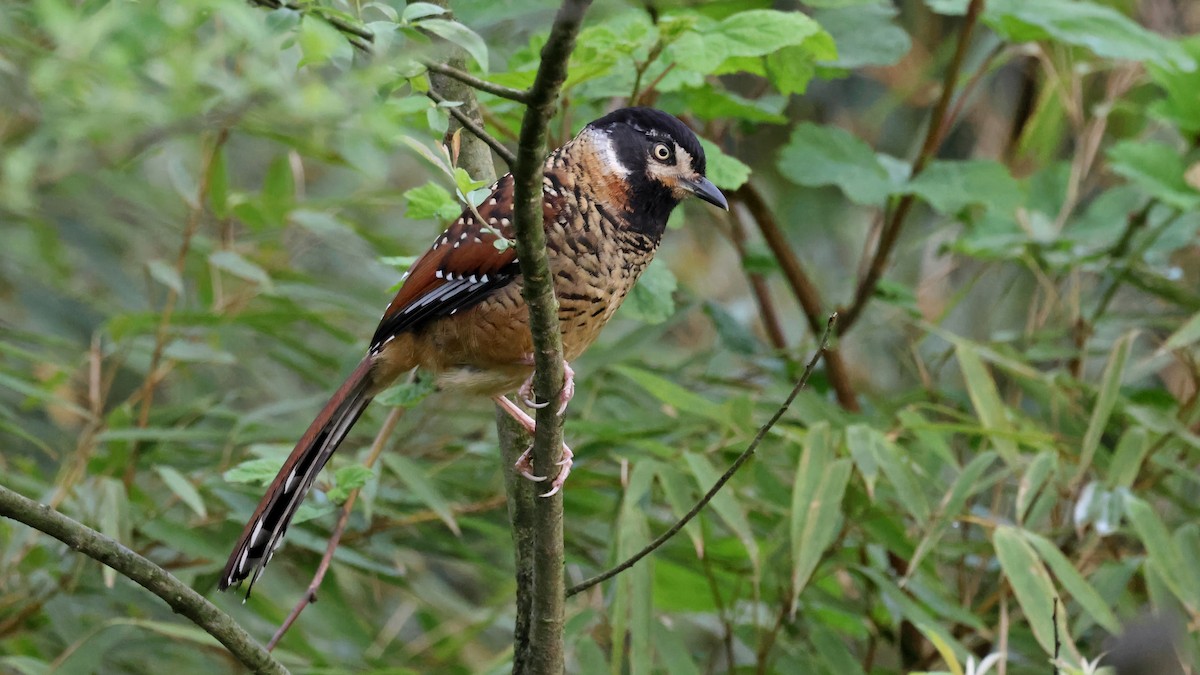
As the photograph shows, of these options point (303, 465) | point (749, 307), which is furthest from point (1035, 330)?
point (303, 465)

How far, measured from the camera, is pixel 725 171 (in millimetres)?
2600

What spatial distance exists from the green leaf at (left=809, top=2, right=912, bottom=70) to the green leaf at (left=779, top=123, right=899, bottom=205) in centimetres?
24

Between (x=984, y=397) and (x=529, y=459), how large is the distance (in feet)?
4.19

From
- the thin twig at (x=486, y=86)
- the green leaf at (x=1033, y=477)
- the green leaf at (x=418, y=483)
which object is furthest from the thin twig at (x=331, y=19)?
the green leaf at (x=1033, y=477)

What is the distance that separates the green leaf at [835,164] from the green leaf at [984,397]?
0.44 meters

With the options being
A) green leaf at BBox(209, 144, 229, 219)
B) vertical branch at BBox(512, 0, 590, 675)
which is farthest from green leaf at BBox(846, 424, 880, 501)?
green leaf at BBox(209, 144, 229, 219)

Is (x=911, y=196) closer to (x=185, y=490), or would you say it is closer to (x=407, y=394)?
(x=407, y=394)

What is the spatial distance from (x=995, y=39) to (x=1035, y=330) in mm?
869

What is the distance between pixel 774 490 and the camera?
3037 millimetres

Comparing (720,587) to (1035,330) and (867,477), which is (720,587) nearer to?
(867,477)

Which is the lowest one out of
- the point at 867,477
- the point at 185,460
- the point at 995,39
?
the point at 185,460

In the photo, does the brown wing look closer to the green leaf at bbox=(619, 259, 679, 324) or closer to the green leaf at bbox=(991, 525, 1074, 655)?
the green leaf at bbox=(619, 259, 679, 324)

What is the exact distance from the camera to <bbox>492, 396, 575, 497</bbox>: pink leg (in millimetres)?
1973

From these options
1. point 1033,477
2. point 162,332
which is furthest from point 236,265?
point 1033,477
